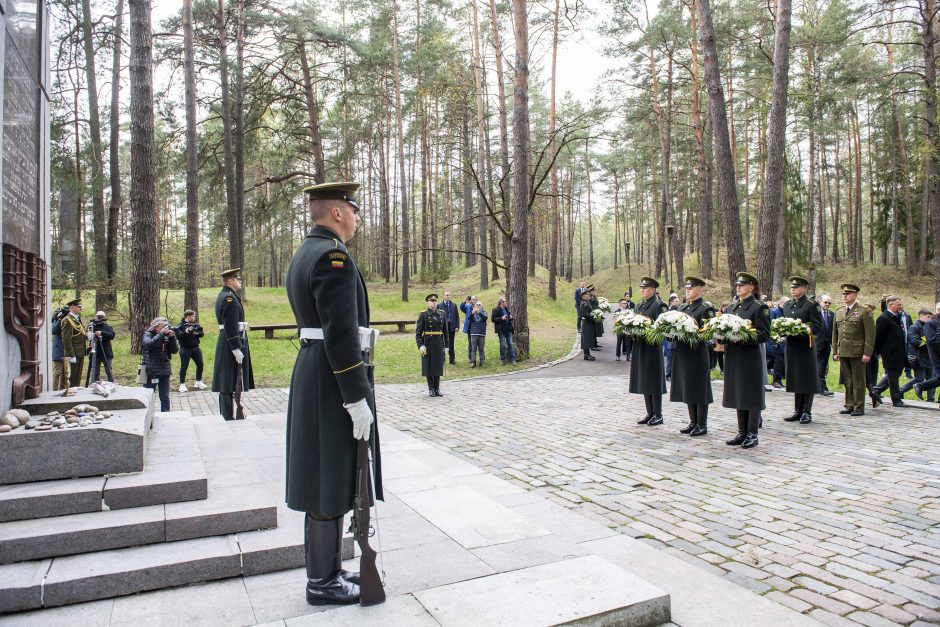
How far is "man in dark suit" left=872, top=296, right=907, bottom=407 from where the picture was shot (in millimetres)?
10711

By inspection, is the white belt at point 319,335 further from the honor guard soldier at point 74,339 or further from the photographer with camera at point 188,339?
the honor guard soldier at point 74,339

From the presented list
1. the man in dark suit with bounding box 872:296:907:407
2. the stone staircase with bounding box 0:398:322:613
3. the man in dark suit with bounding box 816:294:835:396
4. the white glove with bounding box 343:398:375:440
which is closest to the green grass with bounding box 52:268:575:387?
the man in dark suit with bounding box 816:294:835:396

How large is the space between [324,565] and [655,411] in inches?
263

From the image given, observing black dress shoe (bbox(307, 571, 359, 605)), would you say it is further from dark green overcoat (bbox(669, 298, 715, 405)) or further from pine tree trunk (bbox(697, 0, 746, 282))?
pine tree trunk (bbox(697, 0, 746, 282))

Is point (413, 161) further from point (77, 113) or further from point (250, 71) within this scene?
point (77, 113)

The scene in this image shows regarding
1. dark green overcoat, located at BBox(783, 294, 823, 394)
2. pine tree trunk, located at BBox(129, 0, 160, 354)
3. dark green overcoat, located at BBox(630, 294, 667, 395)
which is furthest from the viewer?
pine tree trunk, located at BBox(129, 0, 160, 354)

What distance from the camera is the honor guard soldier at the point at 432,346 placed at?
12.0 metres

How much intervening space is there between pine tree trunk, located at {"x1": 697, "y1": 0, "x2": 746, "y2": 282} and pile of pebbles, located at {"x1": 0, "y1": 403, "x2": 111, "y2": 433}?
12355 millimetres

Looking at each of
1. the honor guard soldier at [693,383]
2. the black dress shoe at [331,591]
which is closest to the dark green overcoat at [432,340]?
the honor guard soldier at [693,383]

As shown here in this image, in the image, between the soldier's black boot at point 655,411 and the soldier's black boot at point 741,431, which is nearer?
the soldier's black boot at point 741,431

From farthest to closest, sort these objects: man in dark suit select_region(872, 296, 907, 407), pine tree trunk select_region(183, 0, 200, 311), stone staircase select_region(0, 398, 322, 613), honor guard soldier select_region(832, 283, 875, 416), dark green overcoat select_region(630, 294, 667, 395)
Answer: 1. pine tree trunk select_region(183, 0, 200, 311)
2. man in dark suit select_region(872, 296, 907, 407)
3. honor guard soldier select_region(832, 283, 875, 416)
4. dark green overcoat select_region(630, 294, 667, 395)
5. stone staircase select_region(0, 398, 322, 613)

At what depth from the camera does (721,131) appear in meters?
13.4

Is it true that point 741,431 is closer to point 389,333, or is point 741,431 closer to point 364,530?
point 364,530

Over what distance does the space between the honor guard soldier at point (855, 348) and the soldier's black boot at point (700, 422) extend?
11.2 ft
